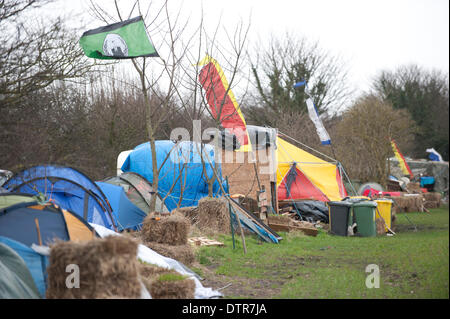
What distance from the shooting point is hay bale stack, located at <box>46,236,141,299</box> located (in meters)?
3.75

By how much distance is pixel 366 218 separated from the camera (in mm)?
10336

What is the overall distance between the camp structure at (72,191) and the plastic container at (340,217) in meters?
5.54

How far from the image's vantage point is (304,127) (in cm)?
2300

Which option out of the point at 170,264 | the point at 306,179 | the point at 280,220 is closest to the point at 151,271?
the point at 170,264

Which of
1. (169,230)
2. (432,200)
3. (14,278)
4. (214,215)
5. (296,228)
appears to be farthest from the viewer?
(432,200)

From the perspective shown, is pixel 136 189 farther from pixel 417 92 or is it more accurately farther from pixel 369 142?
pixel 417 92

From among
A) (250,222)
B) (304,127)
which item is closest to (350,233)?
(250,222)

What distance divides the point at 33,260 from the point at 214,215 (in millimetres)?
5443

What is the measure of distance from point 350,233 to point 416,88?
27.9 metres

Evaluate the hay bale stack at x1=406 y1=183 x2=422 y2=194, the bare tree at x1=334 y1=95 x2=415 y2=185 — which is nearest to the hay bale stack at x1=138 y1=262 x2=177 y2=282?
the bare tree at x1=334 y1=95 x2=415 y2=185

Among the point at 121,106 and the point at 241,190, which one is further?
the point at 121,106

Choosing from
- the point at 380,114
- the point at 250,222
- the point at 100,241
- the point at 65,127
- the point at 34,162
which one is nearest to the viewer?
the point at 100,241
